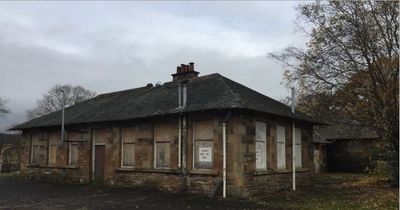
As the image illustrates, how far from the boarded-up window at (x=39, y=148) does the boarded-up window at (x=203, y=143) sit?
1156 centimetres

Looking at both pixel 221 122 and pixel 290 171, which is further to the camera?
pixel 290 171

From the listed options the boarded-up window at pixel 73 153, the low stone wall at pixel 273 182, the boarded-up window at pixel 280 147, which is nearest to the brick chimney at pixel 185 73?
the boarded-up window at pixel 280 147

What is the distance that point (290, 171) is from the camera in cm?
2088

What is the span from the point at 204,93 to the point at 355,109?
7592 mm

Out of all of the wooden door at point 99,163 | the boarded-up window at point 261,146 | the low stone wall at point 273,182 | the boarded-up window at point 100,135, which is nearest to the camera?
the low stone wall at point 273,182

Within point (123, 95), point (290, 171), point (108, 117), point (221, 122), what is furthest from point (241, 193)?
point (123, 95)

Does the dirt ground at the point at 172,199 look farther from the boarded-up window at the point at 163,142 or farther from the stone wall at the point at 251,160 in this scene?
the boarded-up window at the point at 163,142

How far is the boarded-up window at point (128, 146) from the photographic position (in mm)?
21094

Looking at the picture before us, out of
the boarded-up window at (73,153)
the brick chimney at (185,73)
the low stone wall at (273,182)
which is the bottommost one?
the low stone wall at (273,182)

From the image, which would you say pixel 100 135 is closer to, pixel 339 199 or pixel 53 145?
pixel 53 145

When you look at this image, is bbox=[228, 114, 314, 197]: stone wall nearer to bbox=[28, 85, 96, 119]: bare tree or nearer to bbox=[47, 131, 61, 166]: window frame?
bbox=[47, 131, 61, 166]: window frame

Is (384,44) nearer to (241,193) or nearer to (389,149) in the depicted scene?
(389,149)

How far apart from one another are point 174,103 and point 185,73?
465 cm

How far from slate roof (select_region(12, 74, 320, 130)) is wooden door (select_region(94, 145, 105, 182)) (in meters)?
1.41
